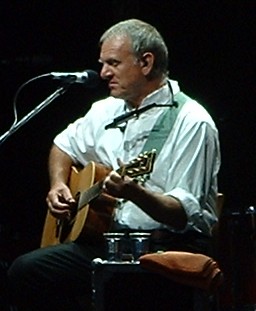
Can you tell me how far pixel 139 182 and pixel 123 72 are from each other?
0.50 m

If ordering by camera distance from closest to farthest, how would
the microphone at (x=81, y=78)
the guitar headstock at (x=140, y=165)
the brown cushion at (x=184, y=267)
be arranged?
1. the brown cushion at (x=184, y=267)
2. the guitar headstock at (x=140, y=165)
3. the microphone at (x=81, y=78)

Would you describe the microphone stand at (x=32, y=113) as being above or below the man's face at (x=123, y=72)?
below

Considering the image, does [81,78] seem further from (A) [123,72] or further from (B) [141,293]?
(B) [141,293]

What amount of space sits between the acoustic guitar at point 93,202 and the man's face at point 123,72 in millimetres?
333

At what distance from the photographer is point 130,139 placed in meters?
4.12

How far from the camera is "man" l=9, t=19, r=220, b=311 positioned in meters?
3.89

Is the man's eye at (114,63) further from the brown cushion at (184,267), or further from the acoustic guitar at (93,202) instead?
the brown cushion at (184,267)

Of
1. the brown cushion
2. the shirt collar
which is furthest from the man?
the brown cushion

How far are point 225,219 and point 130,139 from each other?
1371 millimetres

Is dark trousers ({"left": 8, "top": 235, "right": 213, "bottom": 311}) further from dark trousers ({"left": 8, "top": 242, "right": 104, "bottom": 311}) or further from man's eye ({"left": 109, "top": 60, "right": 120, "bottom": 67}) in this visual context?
man's eye ({"left": 109, "top": 60, "right": 120, "bottom": 67})

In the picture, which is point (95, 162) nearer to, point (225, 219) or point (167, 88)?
point (167, 88)

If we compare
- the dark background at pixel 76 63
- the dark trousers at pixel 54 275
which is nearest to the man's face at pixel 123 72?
the dark trousers at pixel 54 275

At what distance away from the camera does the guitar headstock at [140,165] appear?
3.81 meters

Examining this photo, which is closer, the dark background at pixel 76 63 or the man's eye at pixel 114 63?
the man's eye at pixel 114 63
